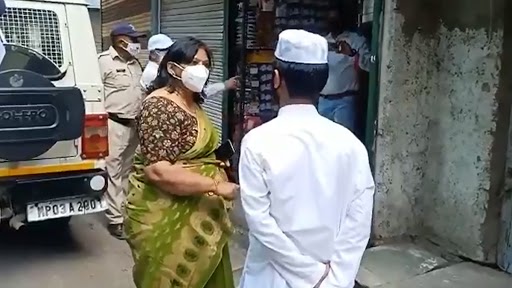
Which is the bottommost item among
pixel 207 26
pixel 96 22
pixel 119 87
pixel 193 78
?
pixel 119 87

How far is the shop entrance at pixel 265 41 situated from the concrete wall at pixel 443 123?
20.0 inches

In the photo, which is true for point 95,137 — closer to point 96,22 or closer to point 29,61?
point 29,61

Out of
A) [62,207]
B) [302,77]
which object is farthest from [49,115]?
[302,77]

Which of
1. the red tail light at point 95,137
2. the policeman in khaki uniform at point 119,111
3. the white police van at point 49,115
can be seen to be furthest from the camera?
the policeman in khaki uniform at point 119,111

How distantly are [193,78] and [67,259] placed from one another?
262 centimetres

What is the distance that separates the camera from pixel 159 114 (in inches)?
102

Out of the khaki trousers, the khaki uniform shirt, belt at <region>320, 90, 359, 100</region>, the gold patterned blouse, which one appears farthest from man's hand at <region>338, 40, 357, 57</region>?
the gold patterned blouse

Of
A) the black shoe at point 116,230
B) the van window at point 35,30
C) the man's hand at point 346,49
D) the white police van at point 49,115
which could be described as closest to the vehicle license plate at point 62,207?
the white police van at point 49,115

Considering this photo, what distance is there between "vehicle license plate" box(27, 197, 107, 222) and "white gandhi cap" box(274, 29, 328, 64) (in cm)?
287

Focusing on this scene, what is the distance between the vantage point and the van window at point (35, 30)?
4348 mm

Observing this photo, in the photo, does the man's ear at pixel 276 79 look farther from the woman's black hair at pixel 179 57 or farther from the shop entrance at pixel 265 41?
the shop entrance at pixel 265 41

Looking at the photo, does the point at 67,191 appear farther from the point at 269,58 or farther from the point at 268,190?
the point at 268,190

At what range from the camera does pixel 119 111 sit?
536cm

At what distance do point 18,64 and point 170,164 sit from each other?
221 centimetres
